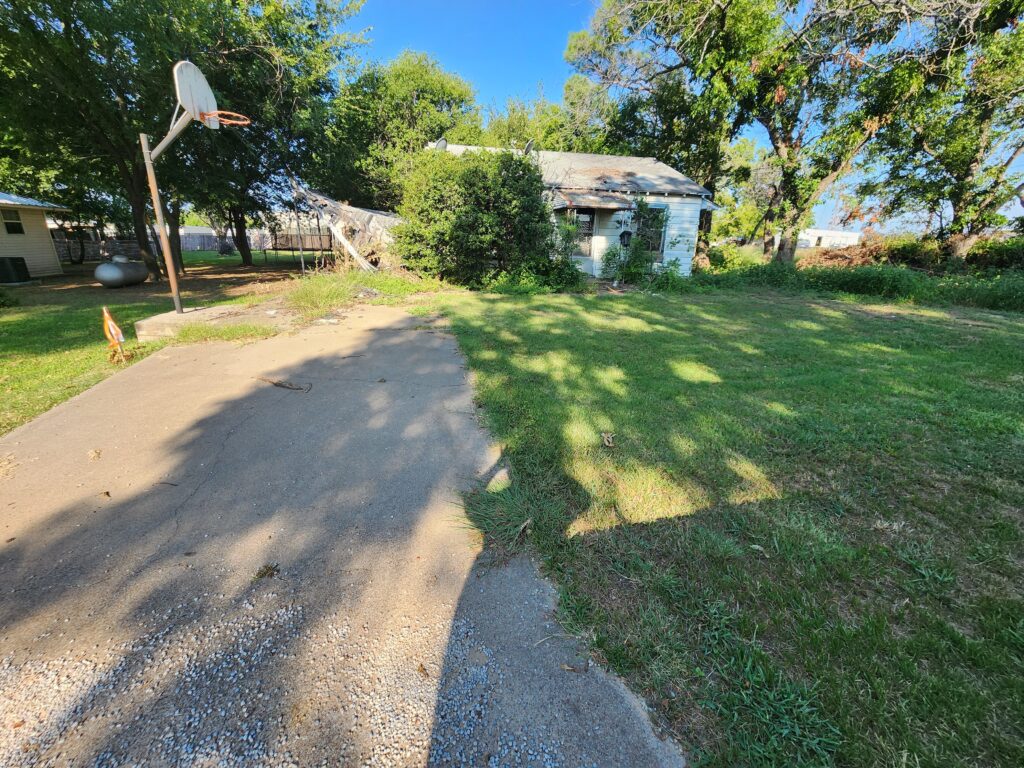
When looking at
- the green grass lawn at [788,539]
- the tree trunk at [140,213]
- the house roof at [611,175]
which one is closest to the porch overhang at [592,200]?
the house roof at [611,175]

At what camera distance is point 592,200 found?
14117 mm

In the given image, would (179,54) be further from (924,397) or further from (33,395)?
(924,397)

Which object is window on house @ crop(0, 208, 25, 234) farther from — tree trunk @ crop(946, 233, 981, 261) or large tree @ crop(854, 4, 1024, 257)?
tree trunk @ crop(946, 233, 981, 261)

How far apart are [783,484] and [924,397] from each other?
2.61 meters

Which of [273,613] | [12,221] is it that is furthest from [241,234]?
[273,613]

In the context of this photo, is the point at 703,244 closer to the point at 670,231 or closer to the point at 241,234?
the point at 670,231

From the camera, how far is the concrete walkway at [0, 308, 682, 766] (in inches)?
52.1

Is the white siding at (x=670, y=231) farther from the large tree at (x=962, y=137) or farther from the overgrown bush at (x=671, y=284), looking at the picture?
the large tree at (x=962, y=137)

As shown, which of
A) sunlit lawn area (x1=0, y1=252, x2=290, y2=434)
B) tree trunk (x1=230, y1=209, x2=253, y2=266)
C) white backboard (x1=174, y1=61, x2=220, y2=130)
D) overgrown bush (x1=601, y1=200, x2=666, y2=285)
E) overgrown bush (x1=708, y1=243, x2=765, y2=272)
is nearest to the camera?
sunlit lawn area (x1=0, y1=252, x2=290, y2=434)

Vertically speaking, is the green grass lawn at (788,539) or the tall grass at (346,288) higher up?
→ the tall grass at (346,288)

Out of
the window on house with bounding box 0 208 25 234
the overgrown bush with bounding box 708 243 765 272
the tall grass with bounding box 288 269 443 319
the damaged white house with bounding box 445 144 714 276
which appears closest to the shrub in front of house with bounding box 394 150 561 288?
the tall grass with bounding box 288 269 443 319

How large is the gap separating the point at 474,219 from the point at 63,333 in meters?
7.89

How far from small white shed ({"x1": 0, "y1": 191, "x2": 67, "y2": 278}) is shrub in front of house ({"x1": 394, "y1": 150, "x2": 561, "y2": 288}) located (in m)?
15.8

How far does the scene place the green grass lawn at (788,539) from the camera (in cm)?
137
